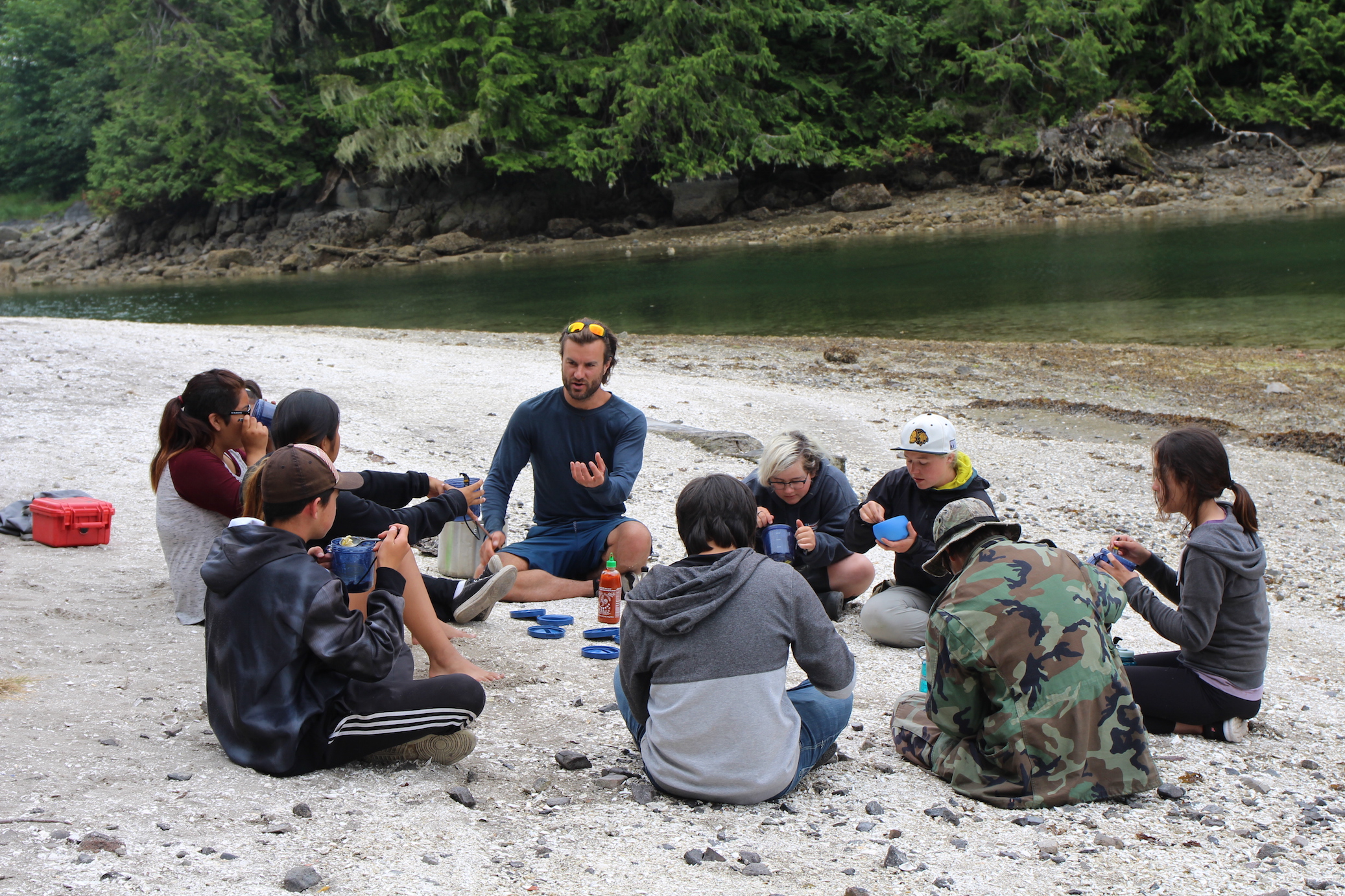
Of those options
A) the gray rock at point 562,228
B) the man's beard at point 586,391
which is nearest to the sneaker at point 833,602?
the man's beard at point 586,391

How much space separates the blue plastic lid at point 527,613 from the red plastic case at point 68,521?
2.54 m

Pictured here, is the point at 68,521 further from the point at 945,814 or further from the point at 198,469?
the point at 945,814

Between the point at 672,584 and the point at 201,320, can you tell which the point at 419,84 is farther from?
the point at 672,584

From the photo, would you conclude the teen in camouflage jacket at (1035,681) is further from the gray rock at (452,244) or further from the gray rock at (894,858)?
the gray rock at (452,244)

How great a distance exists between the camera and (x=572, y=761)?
4031 millimetres

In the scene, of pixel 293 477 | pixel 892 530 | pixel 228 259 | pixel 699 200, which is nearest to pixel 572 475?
pixel 892 530

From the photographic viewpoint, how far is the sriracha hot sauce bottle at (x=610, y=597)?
587 cm

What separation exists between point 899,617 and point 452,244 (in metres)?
42.3

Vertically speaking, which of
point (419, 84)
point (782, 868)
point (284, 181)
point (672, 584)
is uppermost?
point (419, 84)

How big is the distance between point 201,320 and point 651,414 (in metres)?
22.1

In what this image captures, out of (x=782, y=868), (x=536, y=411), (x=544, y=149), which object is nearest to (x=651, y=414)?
(x=536, y=411)

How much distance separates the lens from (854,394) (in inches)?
560

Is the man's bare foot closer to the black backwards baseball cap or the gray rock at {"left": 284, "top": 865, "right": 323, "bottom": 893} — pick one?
the black backwards baseball cap

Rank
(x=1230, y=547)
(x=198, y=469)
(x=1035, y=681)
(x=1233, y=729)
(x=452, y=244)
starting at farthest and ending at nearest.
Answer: (x=452, y=244), (x=198, y=469), (x=1233, y=729), (x=1230, y=547), (x=1035, y=681)
